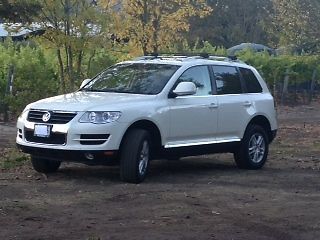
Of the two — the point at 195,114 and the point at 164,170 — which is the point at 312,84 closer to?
the point at 164,170

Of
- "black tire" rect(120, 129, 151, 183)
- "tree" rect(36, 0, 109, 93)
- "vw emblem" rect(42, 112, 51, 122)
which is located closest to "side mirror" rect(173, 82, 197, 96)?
"black tire" rect(120, 129, 151, 183)

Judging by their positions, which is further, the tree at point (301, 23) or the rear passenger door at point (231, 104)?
the tree at point (301, 23)

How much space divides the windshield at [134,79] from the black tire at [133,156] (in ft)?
3.03

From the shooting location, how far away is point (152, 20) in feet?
67.8

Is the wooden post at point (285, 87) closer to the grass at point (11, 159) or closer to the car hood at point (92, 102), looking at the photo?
the grass at point (11, 159)

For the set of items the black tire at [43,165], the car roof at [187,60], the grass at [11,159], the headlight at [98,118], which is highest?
the car roof at [187,60]

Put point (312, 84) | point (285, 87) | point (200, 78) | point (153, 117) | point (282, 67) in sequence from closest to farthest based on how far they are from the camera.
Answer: point (153, 117) < point (200, 78) < point (285, 87) < point (282, 67) < point (312, 84)

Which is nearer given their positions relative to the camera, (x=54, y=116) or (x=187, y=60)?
(x=54, y=116)

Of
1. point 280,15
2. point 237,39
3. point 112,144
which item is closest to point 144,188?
point 112,144

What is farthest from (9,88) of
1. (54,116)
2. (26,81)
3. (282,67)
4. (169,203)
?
(282,67)

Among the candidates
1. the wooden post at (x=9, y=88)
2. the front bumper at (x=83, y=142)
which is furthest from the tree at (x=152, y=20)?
the front bumper at (x=83, y=142)

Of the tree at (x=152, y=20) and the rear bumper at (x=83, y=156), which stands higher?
the tree at (x=152, y=20)

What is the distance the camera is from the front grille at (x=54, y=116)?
10.3m

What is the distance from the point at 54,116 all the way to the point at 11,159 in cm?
229
